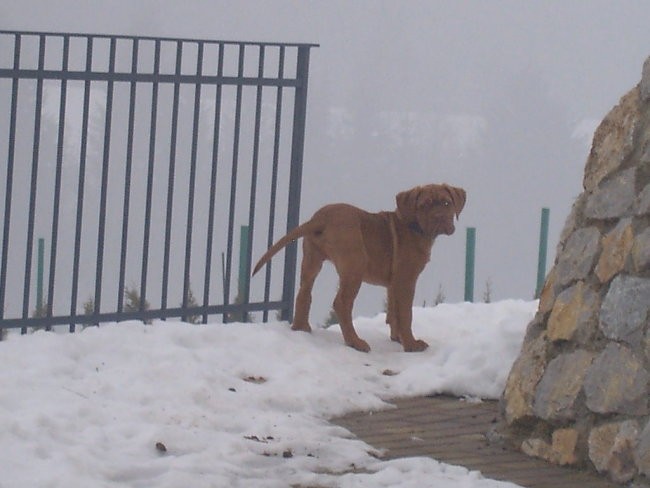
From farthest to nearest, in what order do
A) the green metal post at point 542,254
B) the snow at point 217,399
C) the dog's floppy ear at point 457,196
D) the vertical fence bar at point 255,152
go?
1. the green metal post at point 542,254
2. the vertical fence bar at point 255,152
3. the dog's floppy ear at point 457,196
4. the snow at point 217,399

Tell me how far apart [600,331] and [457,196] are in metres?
2.35

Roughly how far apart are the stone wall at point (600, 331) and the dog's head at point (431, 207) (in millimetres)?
1574

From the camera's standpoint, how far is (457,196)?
7.54 meters

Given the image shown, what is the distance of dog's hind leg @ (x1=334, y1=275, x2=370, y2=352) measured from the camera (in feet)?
24.7

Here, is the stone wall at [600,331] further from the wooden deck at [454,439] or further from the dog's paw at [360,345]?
the dog's paw at [360,345]

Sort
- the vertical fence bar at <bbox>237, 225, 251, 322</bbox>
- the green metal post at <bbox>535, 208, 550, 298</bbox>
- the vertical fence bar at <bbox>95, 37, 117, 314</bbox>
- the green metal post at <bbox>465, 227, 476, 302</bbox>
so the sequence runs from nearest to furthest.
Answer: the vertical fence bar at <bbox>95, 37, 117, 314</bbox> < the vertical fence bar at <bbox>237, 225, 251, 322</bbox> < the green metal post at <bbox>465, 227, 476, 302</bbox> < the green metal post at <bbox>535, 208, 550, 298</bbox>

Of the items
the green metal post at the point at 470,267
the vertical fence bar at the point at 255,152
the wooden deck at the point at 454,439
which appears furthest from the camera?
the green metal post at the point at 470,267

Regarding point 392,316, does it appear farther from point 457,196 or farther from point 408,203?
point 457,196

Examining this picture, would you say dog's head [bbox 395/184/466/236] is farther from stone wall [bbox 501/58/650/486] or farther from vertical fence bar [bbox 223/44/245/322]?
stone wall [bbox 501/58/650/486]

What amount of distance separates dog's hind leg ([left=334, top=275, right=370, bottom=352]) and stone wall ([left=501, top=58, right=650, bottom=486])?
6.14 ft

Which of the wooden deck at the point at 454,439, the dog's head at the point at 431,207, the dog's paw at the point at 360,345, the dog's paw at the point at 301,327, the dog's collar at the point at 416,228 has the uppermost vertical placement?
the dog's head at the point at 431,207

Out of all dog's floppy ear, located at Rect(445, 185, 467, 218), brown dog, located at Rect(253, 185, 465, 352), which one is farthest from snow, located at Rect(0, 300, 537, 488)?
dog's floppy ear, located at Rect(445, 185, 467, 218)

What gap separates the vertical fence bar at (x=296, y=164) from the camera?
8.43m

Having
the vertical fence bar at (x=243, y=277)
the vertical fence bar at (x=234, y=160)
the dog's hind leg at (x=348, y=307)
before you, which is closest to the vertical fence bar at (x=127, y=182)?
the vertical fence bar at (x=234, y=160)
